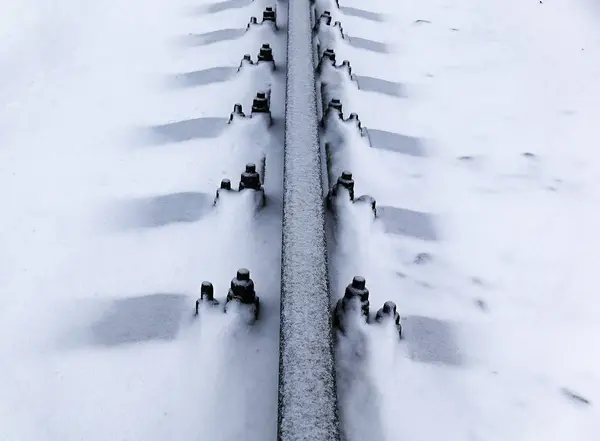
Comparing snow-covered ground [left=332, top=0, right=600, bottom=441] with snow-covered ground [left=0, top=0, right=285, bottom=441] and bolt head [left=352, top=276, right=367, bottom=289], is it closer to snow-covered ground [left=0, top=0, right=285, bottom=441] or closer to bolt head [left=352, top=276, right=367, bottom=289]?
bolt head [left=352, top=276, right=367, bottom=289]

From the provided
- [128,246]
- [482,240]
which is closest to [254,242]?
[128,246]

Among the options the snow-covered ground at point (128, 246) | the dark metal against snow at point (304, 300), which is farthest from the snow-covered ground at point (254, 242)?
the dark metal against snow at point (304, 300)

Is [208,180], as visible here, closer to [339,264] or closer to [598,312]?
[339,264]

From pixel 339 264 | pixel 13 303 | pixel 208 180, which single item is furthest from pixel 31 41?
pixel 339 264

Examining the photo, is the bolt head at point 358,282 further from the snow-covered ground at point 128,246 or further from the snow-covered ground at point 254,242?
the snow-covered ground at point 128,246

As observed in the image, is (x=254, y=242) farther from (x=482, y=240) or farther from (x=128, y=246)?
(x=482, y=240)

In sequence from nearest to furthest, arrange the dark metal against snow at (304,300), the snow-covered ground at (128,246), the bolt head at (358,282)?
the dark metal against snow at (304,300)
the snow-covered ground at (128,246)
the bolt head at (358,282)
